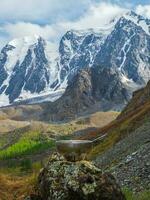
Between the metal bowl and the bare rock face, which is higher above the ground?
the metal bowl

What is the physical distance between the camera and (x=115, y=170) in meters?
44.4

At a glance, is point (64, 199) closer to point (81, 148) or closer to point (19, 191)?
point (81, 148)

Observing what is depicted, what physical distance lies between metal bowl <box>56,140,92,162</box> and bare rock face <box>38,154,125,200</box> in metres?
0.42

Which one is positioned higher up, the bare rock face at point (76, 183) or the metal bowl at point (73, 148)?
Answer: the metal bowl at point (73, 148)

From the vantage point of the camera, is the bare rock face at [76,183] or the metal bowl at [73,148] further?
the metal bowl at [73,148]

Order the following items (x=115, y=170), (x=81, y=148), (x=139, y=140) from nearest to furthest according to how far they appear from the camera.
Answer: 1. (x=81, y=148)
2. (x=115, y=170)
3. (x=139, y=140)

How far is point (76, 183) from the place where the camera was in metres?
20.5

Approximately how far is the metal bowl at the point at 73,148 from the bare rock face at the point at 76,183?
0.42m

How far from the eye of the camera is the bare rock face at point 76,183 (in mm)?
20344

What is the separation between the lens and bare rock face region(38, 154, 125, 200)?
801 inches

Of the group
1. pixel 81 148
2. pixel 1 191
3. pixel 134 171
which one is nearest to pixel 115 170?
pixel 134 171

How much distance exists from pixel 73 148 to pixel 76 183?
174 cm

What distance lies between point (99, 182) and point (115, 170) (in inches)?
945

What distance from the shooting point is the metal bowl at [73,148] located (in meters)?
21.6
